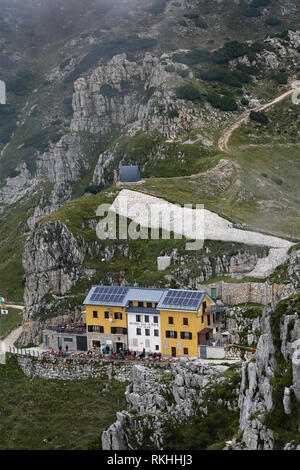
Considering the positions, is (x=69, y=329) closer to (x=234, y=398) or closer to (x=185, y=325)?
(x=185, y=325)

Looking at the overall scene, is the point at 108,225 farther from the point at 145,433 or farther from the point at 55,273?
the point at 145,433

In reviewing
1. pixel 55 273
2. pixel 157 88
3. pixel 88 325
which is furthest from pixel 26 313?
pixel 157 88

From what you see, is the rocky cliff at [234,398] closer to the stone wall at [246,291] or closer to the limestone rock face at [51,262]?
the stone wall at [246,291]

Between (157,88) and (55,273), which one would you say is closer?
(55,273)

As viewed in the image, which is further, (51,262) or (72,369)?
(51,262)

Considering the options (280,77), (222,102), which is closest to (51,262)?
(222,102)

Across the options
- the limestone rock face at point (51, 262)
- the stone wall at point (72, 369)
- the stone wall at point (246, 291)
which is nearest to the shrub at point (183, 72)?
the limestone rock face at point (51, 262)
